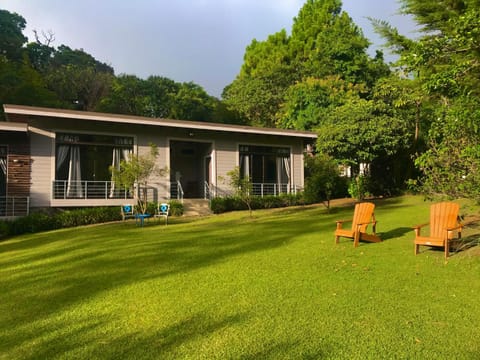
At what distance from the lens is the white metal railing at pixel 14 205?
43.5ft

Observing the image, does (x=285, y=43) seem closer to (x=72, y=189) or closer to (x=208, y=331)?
(x=72, y=189)

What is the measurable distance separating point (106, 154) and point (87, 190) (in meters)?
1.57

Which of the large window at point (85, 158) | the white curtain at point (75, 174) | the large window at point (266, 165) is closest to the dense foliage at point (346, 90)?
the large window at point (266, 165)

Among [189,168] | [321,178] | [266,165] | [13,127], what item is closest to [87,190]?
[13,127]

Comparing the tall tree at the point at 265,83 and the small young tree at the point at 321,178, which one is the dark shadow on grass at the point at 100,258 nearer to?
the small young tree at the point at 321,178

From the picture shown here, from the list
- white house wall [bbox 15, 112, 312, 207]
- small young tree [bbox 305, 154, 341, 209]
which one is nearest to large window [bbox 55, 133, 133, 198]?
white house wall [bbox 15, 112, 312, 207]

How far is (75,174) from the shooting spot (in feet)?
47.3

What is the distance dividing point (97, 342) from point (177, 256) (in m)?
3.59

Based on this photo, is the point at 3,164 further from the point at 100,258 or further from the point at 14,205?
the point at 100,258

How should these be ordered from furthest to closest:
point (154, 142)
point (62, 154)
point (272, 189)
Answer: point (272, 189) → point (154, 142) → point (62, 154)

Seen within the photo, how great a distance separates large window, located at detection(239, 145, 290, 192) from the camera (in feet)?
57.9

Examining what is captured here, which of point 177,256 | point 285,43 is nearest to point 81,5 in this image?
point 285,43

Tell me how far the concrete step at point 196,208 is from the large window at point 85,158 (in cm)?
308

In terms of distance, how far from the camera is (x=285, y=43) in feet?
114
